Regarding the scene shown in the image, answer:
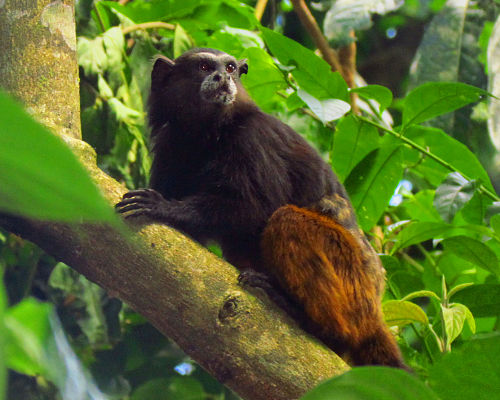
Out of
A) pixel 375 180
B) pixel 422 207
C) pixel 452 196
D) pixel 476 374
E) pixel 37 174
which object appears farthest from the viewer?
pixel 422 207

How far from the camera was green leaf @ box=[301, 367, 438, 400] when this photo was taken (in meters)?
0.52

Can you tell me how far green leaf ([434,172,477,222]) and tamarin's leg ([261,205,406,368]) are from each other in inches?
17.5

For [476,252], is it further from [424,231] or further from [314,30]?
[314,30]

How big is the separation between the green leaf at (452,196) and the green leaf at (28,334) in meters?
2.34

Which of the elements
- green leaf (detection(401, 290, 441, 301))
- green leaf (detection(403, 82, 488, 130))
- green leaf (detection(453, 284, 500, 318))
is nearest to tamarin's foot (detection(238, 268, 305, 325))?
green leaf (detection(401, 290, 441, 301))

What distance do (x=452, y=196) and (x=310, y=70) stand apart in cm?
88

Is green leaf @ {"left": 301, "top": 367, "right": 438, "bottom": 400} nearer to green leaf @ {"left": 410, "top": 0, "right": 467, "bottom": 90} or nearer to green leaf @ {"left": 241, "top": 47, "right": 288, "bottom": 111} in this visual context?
green leaf @ {"left": 241, "top": 47, "right": 288, "bottom": 111}

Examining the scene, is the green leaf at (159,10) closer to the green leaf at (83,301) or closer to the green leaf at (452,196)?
the green leaf at (83,301)

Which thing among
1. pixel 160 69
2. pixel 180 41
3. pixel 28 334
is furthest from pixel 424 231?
pixel 28 334

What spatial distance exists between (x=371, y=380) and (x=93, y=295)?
2.91 meters

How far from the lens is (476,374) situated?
0.86m

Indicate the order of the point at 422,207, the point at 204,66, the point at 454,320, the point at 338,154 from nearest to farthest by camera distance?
the point at 454,320
the point at 338,154
the point at 204,66
the point at 422,207

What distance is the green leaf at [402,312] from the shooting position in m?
2.47

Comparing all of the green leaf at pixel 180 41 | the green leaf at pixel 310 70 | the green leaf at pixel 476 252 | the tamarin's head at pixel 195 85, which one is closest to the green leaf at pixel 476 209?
the green leaf at pixel 476 252
